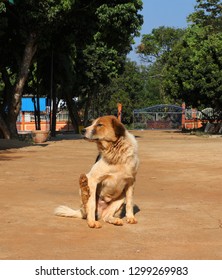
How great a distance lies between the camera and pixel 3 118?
2653 cm

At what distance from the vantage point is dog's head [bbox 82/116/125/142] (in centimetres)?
590

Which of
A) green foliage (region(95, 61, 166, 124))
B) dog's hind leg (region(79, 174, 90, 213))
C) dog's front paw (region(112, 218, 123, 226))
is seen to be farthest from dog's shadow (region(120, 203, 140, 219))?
green foliage (region(95, 61, 166, 124))

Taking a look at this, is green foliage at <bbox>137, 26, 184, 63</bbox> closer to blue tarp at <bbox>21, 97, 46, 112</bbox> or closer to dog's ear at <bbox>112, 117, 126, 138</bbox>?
blue tarp at <bbox>21, 97, 46, 112</bbox>

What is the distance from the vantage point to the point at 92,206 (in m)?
6.00

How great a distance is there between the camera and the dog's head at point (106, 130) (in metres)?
5.90

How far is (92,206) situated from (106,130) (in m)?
0.93

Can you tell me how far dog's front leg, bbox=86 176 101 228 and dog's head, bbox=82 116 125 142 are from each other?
52 centimetres

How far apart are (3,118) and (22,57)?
11.0 ft

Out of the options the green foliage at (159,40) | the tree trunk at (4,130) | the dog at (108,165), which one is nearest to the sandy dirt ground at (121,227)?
the dog at (108,165)

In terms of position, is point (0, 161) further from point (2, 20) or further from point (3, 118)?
point (3, 118)

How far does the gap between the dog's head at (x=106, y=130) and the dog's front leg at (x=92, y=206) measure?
52 cm

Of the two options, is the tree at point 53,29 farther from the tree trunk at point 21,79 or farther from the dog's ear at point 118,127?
the dog's ear at point 118,127

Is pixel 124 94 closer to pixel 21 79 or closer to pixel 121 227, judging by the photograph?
pixel 21 79

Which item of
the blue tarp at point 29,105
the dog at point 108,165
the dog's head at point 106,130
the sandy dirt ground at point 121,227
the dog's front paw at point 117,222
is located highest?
the blue tarp at point 29,105
